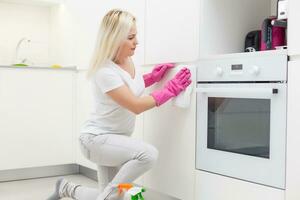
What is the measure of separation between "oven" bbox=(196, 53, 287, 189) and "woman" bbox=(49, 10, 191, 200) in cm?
17

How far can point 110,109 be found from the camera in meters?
1.98

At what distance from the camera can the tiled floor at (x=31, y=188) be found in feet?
8.05

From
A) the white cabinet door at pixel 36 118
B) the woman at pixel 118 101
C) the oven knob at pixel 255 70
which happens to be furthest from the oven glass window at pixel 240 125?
the white cabinet door at pixel 36 118

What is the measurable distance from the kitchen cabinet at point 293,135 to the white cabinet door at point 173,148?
0.52m

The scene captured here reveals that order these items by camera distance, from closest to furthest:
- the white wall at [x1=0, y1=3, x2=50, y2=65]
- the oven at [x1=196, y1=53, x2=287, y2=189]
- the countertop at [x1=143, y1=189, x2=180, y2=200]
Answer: the oven at [x1=196, y1=53, x2=287, y2=189] < the countertop at [x1=143, y1=189, x2=180, y2=200] < the white wall at [x1=0, y1=3, x2=50, y2=65]

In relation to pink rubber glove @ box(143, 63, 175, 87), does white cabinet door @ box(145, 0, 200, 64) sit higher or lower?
higher

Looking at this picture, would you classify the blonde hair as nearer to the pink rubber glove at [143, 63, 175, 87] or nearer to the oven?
the pink rubber glove at [143, 63, 175, 87]

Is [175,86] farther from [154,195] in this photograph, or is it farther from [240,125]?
[154,195]

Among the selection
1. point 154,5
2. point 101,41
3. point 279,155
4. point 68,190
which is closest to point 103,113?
point 101,41

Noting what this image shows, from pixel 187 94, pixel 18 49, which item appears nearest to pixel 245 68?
pixel 187 94

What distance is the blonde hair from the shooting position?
1.91 meters

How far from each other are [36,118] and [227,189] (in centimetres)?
158

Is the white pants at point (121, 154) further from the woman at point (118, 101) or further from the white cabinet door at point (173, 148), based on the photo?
the white cabinet door at point (173, 148)

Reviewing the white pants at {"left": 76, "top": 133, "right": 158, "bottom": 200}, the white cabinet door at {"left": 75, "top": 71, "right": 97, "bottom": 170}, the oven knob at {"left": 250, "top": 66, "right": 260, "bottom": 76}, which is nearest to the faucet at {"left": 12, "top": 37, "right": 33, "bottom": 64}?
the white cabinet door at {"left": 75, "top": 71, "right": 97, "bottom": 170}
